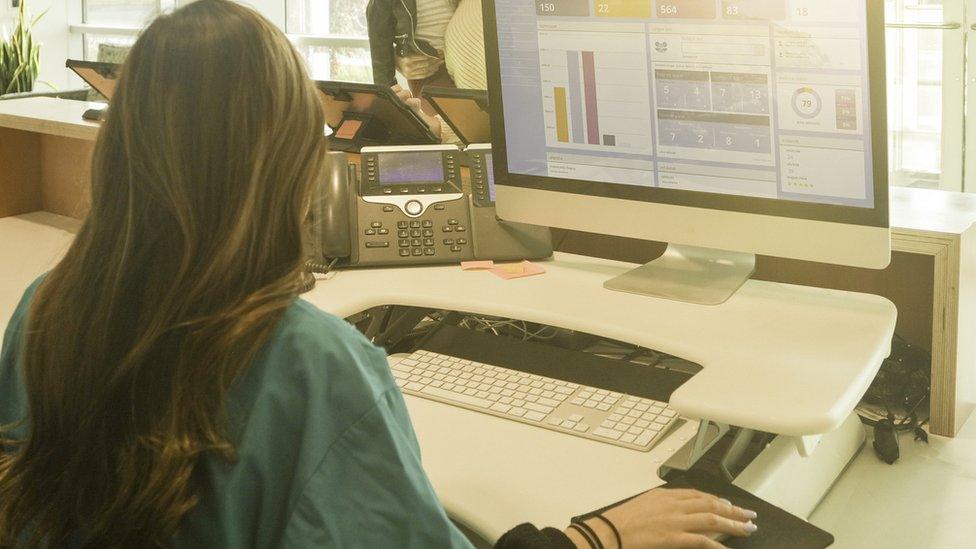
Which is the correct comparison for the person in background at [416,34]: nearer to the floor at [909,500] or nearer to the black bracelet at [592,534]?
the floor at [909,500]

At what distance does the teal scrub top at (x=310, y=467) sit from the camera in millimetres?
768

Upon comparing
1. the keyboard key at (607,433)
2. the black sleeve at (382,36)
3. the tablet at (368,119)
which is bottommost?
the keyboard key at (607,433)

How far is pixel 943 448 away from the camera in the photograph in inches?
50.7

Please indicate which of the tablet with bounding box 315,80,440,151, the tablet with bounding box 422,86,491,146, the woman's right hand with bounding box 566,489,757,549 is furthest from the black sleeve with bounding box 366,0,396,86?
the woman's right hand with bounding box 566,489,757,549

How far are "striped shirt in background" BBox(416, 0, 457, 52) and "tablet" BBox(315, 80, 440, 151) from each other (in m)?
1.41

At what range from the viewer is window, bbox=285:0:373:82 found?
5.51 meters

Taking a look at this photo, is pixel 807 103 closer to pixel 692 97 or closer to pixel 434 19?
pixel 692 97

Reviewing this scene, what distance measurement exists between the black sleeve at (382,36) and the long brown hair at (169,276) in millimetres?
2691

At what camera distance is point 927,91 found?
3.61m

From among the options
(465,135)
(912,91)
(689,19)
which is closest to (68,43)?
(912,91)

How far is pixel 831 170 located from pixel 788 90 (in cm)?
11

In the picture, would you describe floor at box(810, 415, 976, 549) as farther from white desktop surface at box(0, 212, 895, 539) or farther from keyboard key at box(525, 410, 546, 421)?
keyboard key at box(525, 410, 546, 421)

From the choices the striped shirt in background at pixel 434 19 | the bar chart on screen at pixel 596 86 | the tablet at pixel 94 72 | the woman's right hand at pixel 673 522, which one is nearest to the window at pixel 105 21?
the striped shirt in background at pixel 434 19

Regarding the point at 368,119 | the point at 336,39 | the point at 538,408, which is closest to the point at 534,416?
the point at 538,408
